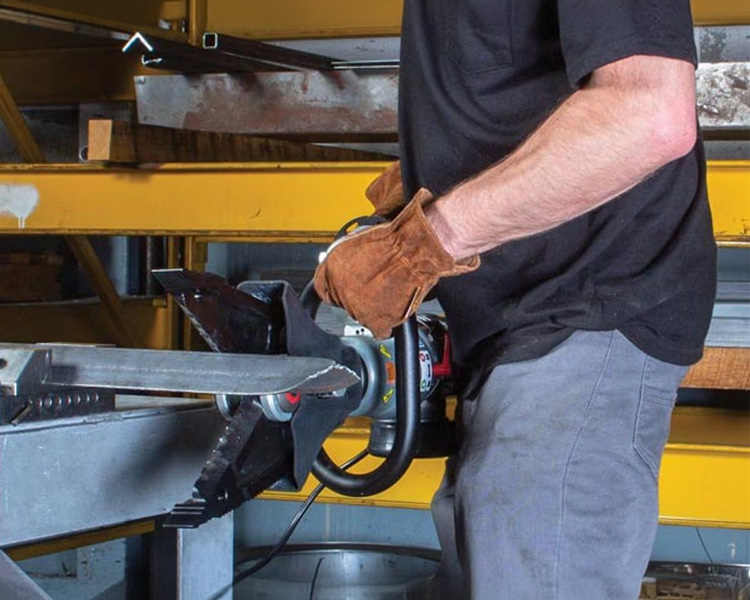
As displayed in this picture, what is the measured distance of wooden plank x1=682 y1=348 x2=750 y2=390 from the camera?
2543mm

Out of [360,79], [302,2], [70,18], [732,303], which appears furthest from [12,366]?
[302,2]

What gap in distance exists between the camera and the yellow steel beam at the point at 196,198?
2.35m

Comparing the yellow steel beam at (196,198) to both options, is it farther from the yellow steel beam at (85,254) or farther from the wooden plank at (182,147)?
the yellow steel beam at (85,254)

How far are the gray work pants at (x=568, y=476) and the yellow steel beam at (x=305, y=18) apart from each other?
2791 millimetres

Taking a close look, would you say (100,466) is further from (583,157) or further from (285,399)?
(583,157)

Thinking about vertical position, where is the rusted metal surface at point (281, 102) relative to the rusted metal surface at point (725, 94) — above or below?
above

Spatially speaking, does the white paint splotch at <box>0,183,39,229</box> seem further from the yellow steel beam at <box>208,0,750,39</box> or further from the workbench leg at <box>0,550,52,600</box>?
the workbench leg at <box>0,550,52,600</box>

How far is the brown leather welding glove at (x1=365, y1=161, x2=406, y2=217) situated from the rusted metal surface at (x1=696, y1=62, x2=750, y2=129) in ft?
3.45

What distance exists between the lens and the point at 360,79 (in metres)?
2.76

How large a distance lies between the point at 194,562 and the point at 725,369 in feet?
5.04

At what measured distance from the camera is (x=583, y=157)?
1037 millimetres

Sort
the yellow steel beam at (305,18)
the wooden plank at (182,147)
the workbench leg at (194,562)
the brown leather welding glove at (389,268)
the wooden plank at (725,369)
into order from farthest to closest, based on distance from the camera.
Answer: the yellow steel beam at (305,18) → the wooden plank at (725,369) → the wooden plank at (182,147) → the workbench leg at (194,562) → the brown leather welding glove at (389,268)

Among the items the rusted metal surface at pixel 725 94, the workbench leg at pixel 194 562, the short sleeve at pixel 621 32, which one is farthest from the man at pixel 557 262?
the rusted metal surface at pixel 725 94

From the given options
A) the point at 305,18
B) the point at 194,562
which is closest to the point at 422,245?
the point at 194,562
